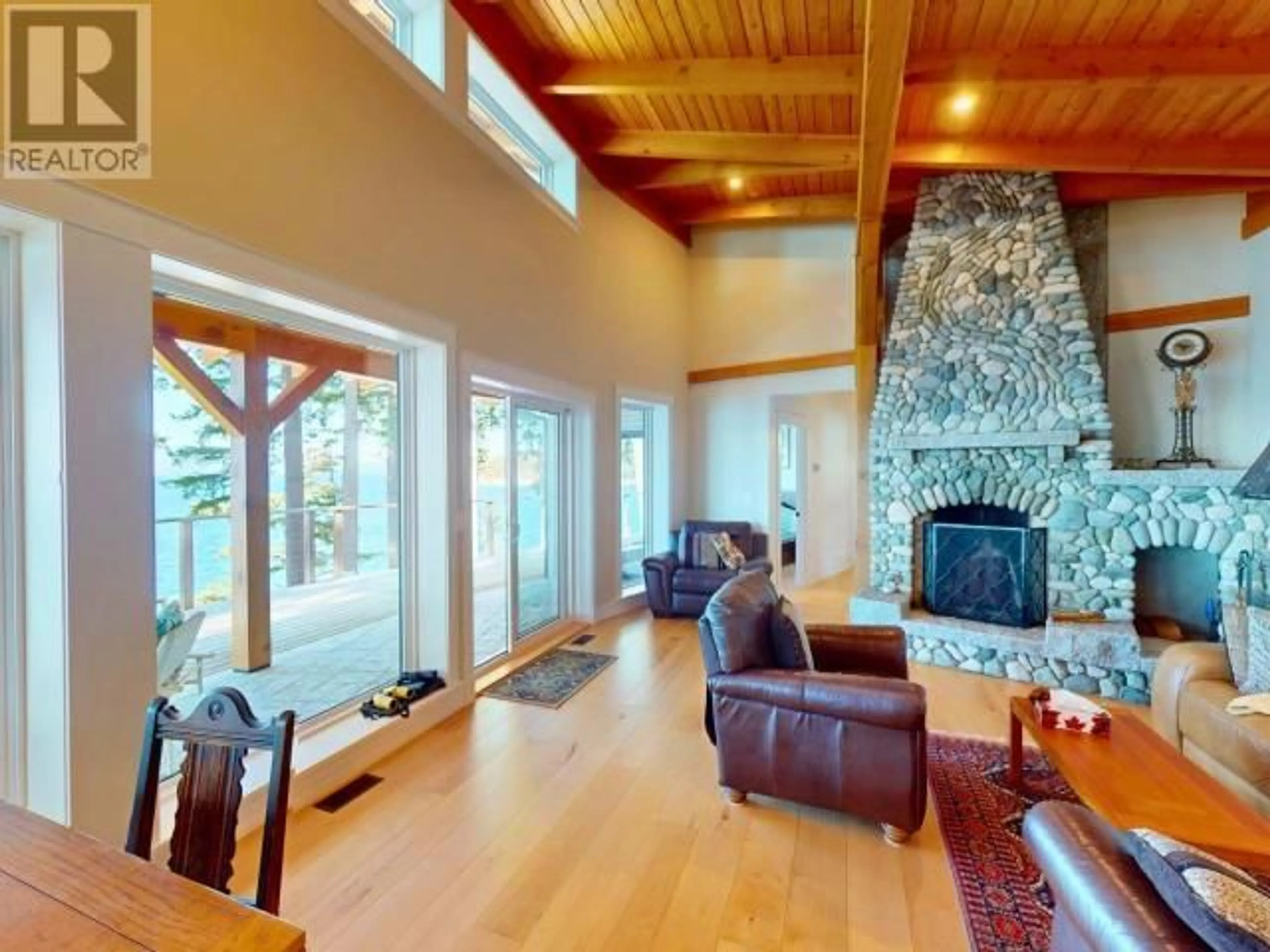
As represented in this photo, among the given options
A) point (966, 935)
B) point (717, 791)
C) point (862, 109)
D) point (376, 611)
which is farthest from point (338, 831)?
point (862, 109)

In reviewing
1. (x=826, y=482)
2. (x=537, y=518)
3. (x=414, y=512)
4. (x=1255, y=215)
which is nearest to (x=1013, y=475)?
(x=1255, y=215)

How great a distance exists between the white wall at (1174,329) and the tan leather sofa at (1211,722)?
249 centimetres

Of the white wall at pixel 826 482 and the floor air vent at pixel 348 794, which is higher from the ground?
the white wall at pixel 826 482

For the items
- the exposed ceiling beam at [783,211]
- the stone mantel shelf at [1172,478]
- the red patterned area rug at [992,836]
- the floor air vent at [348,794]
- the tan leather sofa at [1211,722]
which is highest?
the exposed ceiling beam at [783,211]

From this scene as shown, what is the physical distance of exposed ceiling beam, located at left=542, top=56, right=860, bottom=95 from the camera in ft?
11.8

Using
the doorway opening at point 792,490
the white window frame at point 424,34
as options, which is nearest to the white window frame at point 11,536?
the white window frame at point 424,34

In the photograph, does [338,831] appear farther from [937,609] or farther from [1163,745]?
[937,609]

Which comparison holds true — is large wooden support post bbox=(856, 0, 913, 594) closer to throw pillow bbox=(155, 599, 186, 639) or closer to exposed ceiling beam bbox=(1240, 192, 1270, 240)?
exposed ceiling beam bbox=(1240, 192, 1270, 240)

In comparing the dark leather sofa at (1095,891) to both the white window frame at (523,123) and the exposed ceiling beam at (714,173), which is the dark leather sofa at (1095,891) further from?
the exposed ceiling beam at (714,173)

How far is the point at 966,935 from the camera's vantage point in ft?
6.04

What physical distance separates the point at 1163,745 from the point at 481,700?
131 inches

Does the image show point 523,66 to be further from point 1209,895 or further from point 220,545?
point 1209,895

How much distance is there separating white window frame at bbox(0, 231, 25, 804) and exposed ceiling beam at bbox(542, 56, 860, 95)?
334 centimetres

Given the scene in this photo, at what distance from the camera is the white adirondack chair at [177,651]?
2379 mm
